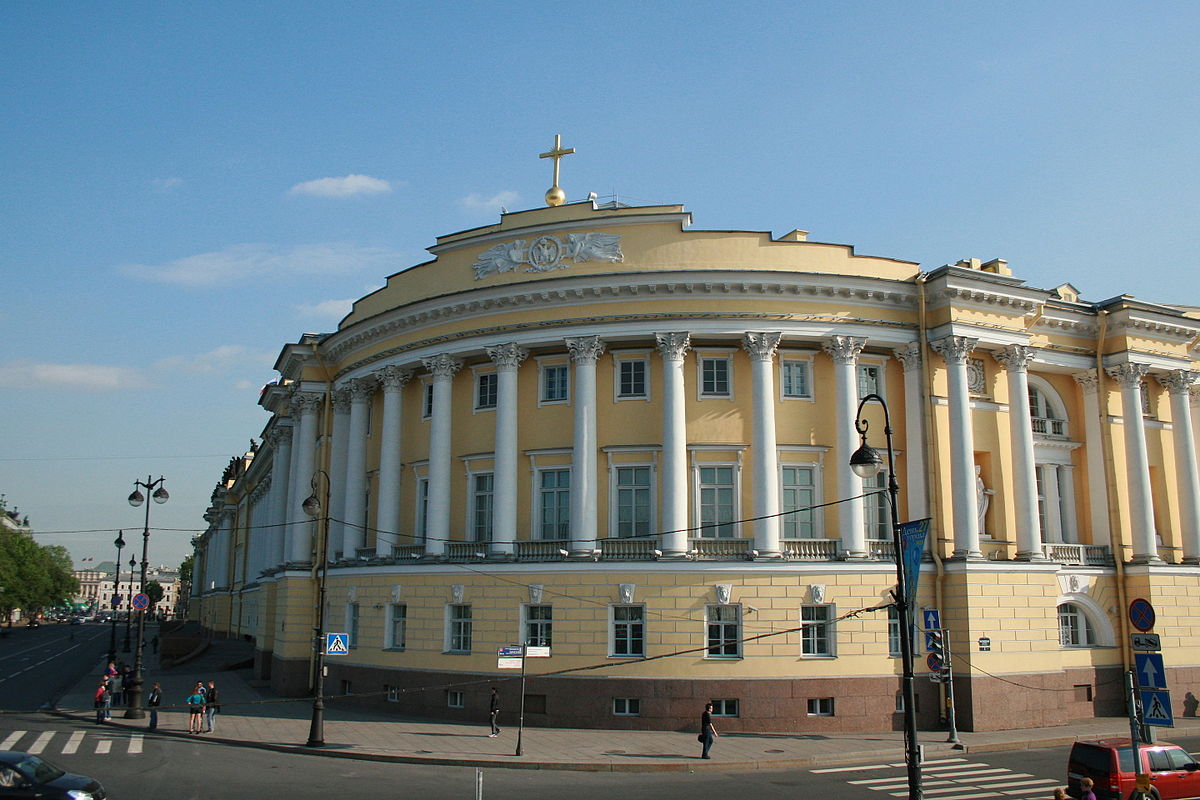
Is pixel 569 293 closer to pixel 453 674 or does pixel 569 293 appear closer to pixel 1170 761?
pixel 453 674

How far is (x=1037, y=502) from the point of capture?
33719mm

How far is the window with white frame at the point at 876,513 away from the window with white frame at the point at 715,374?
557cm

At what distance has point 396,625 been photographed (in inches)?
1362

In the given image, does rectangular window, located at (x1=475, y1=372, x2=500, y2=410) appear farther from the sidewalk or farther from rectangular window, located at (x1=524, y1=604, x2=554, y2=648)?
the sidewalk

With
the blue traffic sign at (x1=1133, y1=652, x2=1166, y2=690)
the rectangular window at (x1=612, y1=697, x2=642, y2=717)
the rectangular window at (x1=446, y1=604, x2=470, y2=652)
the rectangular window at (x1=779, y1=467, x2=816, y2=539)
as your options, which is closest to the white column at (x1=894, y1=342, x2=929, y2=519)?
the rectangular window at (x1=779, y1=467, x2=816, y2=539)

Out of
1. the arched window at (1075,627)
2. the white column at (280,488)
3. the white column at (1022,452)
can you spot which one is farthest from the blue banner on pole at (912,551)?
the white column at (280,488)

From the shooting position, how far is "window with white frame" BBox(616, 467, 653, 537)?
31.6 m

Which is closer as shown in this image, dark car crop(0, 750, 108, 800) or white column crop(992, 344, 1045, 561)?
dark car crop(0, 750, 108, 800)

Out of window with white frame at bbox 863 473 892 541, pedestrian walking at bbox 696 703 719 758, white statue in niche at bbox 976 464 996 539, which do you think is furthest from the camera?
white statue in niche at bbox 976 464 996 539

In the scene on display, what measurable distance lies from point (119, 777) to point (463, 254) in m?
19.6

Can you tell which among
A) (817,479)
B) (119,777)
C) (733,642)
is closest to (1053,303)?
(817,479)

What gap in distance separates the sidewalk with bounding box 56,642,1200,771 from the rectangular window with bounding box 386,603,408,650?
2580 millimetres

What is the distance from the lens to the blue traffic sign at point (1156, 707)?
14.8m

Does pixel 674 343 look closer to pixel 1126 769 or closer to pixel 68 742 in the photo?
pixel 1126 769
